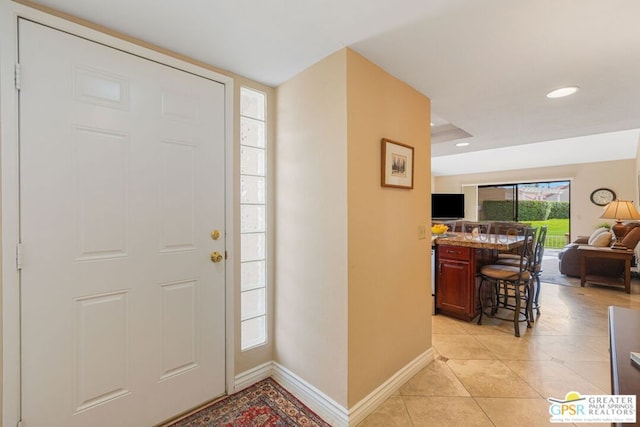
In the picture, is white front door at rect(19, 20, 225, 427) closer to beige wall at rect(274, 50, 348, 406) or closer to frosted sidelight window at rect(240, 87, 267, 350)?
frosted sidelight window at rect(240, 87, 267, 350)

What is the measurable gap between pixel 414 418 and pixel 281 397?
0.86 meters

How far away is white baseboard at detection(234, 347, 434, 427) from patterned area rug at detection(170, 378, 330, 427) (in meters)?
0.05

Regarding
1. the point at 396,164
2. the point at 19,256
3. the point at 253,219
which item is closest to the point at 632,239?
the point at 396,164

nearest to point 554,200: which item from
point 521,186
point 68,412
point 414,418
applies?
point 521,186

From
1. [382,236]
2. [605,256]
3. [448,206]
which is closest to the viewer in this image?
[382,236]

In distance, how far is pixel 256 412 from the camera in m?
1.80

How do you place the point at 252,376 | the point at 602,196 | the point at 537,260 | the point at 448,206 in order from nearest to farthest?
1. the point at 252,376
2. the point at 537,260
3. the point at 602,196
4. the point at 448,206

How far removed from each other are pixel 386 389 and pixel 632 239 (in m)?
5.02

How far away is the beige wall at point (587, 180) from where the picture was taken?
20.5 feet

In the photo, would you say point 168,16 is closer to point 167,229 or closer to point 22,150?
point 22,150

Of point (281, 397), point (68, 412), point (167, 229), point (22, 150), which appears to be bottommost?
point (281, 397)

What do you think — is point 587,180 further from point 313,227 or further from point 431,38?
point 313,227

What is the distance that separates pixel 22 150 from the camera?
4.30ft

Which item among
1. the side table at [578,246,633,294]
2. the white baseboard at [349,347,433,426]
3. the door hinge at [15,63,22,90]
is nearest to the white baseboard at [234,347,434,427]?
the white baseboard at [349,347,433,426]
